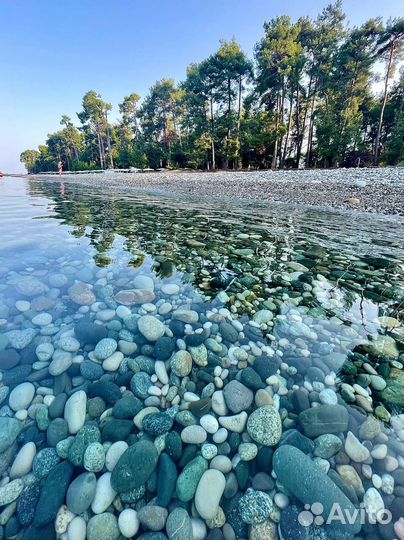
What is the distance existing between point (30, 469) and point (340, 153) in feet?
109

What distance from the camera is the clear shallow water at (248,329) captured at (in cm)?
107

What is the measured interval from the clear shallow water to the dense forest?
89.0 ft

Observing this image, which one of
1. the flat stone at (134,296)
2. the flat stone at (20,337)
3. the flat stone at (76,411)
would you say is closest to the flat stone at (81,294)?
the flat stone at (134,296)

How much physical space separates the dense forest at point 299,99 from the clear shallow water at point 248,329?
2712cm

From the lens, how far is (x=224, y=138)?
98.6 ft

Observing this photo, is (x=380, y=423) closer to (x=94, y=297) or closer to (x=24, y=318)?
(x=94, y=297)

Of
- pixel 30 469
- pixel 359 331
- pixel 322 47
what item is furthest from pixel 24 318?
pixel 322 47

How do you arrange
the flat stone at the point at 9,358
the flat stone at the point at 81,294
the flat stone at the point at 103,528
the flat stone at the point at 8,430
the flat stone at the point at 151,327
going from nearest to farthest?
the flat stone at the point at 103,528 → the flat stone at the point at 8,430 → the flat stone at the point at 9,358 → the flat stone at the point at 151,327 → the flat stone at the point at 81,294

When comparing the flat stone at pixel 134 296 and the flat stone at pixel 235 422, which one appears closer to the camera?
the flat stone at pixel 235 422

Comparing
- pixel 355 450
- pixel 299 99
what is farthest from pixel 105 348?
pixel 299 99

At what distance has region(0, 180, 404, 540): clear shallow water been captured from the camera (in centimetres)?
107

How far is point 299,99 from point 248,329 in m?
34.2

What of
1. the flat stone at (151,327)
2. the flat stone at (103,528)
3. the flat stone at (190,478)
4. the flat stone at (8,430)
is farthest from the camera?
the flat stone at (151,327)

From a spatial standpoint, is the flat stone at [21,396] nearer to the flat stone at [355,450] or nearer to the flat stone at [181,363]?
the flat stone at [181,363]
